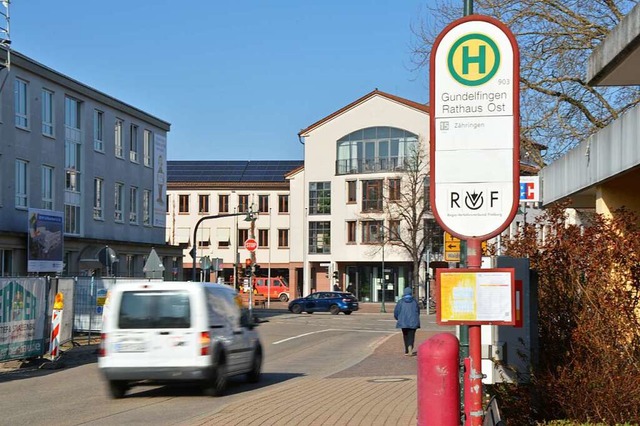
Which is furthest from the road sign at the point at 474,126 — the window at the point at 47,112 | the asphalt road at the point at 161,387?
the window at the point at 47,112

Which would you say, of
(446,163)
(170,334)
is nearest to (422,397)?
(446,163)

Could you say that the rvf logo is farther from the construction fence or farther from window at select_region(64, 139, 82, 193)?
window at select_region(64, 139, 82, 193)

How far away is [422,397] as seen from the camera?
22.4ft

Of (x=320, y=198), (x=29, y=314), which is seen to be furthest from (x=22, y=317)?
(x=320, y=198)

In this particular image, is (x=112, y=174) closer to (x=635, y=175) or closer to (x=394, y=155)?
(x=394, y=155)

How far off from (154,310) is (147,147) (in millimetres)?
44668

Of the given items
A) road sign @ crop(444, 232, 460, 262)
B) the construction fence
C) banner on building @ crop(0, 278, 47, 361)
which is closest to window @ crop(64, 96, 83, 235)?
the construction fence

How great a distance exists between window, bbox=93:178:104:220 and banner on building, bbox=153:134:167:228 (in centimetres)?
785

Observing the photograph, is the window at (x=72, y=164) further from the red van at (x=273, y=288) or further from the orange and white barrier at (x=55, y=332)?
the red van at (x=273, y=288)

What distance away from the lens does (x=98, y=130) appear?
5162cm

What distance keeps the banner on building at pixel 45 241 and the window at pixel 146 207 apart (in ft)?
48.3

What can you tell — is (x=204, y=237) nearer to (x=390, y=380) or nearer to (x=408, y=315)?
(x=408, y=315)

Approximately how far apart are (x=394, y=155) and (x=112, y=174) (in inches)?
1271

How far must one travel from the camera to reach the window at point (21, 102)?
4169 centimetres
